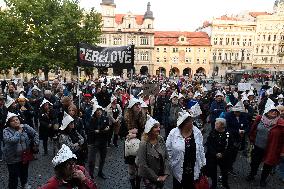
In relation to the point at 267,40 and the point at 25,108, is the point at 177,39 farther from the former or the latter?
the point at 25,108

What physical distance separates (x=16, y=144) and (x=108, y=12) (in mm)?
64802

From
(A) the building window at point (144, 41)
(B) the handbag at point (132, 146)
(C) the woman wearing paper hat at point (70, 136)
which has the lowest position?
(B) the handbag at point (132, 146)

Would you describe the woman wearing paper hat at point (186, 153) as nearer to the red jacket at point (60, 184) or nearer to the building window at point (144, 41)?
the red jacket at point (60, 184)

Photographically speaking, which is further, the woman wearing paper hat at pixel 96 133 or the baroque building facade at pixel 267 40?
the baroque building facade at pixel 267 40

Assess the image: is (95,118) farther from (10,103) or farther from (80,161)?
(10,103)

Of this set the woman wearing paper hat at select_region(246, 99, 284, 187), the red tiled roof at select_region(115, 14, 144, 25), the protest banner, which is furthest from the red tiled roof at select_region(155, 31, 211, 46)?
the woman wearing paper hat at select_region(246, 99, 284, 187)

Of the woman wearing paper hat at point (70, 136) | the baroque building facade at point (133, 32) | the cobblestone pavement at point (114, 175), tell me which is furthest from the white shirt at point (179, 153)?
the baroque building facade at point (133, 32)

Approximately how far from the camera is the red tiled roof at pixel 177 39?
76.5 meters

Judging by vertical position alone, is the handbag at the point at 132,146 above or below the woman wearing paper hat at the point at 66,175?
below

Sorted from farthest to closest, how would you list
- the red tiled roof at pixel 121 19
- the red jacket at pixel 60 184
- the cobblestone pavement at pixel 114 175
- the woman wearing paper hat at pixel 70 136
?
the red tiled roof at pixel 121 19 → the cobblestone pavement at pixel 114 175 → the woman wearing paper hat at pixel 70 136 → the red jacket at pixel 60 184

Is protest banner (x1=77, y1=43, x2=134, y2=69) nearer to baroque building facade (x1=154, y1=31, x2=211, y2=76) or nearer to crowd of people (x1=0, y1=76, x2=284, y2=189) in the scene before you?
crowd of people (x1=0, y1=76, x2=284, y2=189)

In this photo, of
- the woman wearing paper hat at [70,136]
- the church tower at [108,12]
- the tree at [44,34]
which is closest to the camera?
the woman wearing paper hat at [70,136]

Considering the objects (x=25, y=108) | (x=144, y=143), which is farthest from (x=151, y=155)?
(x=25, y=108)

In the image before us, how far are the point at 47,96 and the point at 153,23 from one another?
64.0 m
